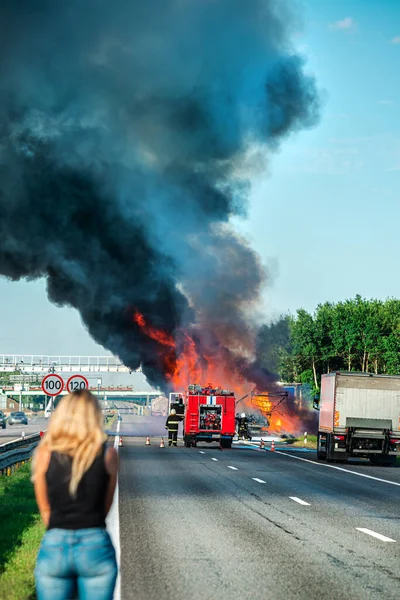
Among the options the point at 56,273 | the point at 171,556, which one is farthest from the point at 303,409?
the point at 171,556

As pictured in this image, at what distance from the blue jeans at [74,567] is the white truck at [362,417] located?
3229 cm

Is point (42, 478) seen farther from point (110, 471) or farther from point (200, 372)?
point (200, 372)

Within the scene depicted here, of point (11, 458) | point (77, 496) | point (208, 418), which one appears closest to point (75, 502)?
point (77, 496)

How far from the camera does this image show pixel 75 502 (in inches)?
229

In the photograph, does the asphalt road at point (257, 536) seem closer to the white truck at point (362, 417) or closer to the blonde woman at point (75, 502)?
the blonde woman at point (75, 502)

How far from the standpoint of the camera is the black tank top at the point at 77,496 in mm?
5789

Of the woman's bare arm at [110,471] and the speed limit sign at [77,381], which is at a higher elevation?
the speed limit sign at [77,381]

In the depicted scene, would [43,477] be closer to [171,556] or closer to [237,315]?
[171,556]

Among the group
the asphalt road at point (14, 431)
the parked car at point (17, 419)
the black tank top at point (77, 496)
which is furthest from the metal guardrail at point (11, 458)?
the parked car at point (17, 419)

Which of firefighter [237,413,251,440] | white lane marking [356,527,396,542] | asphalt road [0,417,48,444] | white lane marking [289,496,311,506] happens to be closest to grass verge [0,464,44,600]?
white lane marking [356,527,396,542]

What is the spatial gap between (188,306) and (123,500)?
53.8 metres

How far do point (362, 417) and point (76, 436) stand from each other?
32.9m

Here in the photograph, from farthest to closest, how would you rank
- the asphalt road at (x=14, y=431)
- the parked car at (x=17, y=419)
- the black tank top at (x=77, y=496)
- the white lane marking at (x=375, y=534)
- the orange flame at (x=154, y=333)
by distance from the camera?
1. the parked car at (x=17, y=419)
2. the orange flame at (x=154, y=333)
3. the asphalt road at (x=14, y=431)
4. the white lane marking at (x=375, y=534)
5. the black tank top at (x=77, y=496)

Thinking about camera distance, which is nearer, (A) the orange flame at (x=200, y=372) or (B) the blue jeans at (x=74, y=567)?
(B) the blue jeans at (x=74, y=567)
